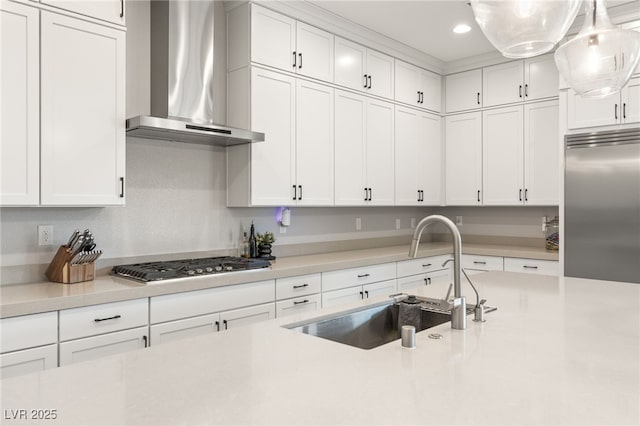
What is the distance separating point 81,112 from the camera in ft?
8.09

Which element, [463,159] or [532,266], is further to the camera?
[463,159]

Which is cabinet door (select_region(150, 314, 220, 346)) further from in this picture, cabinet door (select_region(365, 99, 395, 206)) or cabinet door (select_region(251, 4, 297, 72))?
cabinet door (select_region(365, 99, 395, 206))

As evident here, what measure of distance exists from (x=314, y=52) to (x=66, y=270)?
2.40 meters

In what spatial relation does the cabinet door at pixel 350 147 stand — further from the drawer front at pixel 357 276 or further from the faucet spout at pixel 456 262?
the faucet spout at pixel 456 262

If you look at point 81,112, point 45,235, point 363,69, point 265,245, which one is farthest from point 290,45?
point 45,235

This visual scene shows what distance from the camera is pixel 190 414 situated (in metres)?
0.96

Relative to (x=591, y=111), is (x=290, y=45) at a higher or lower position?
higher

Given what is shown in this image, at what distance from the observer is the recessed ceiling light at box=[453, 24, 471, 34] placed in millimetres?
4066

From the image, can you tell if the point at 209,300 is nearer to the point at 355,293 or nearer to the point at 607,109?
the point at 355,293

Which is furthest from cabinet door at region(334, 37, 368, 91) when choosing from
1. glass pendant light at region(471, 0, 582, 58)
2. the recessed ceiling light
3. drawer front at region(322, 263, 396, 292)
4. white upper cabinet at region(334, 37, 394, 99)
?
glass pendant light at region(471, 0, 582, 58)

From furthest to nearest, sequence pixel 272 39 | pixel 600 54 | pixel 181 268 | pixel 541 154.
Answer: pixel 541 154
pixel 272 39
pixel 181 268
pixel 600 54

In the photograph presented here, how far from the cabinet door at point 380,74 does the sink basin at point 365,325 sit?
8.84 feet

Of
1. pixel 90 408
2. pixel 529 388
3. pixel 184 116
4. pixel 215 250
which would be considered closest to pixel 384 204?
pixel 215 250

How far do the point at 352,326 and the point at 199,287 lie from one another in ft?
3.65
